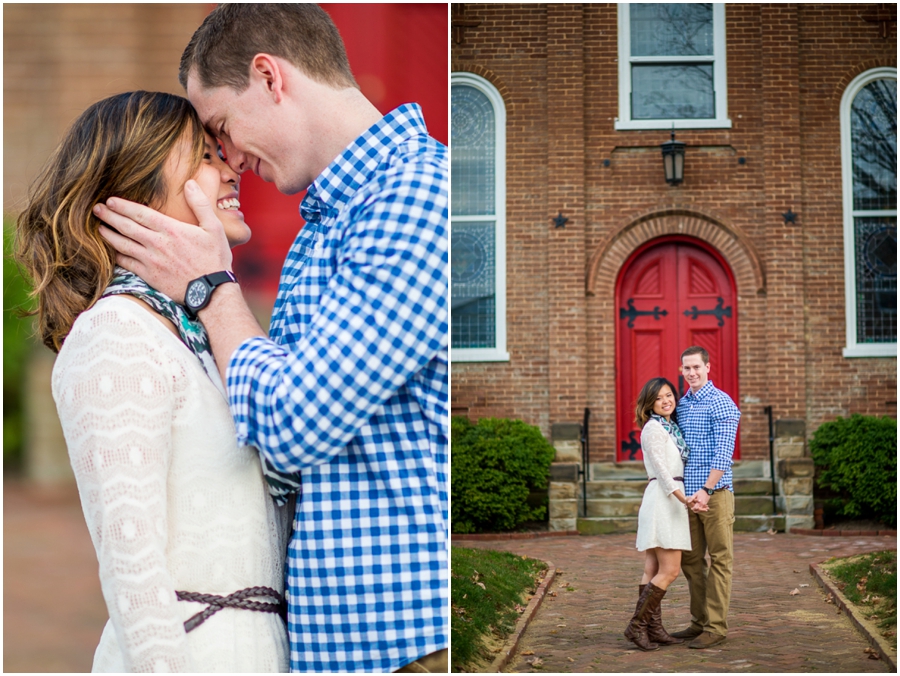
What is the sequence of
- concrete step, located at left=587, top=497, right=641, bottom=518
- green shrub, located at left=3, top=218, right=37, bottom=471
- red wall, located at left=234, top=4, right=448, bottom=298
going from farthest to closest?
green shrub, located at left=3, top=218, right=37, bottom=471 → concrete step, located at left=587, top=497, right=641, bottom=518 → red wall, located at left=234, top=4, right=448, bottom=298

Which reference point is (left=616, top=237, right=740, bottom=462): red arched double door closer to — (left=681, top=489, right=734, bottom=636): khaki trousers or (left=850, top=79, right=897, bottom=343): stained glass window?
(left=681, top=489, right=734, bottom=636): khaki trousers

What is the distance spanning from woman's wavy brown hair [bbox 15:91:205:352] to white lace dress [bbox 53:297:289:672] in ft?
0.40

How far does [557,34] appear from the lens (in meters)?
3.35

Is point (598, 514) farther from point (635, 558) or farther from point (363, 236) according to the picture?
point (363, 236)

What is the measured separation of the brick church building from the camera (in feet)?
10.5

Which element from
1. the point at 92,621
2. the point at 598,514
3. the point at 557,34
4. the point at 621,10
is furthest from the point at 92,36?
the point at 92,621

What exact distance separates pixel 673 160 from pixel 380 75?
4.17ft

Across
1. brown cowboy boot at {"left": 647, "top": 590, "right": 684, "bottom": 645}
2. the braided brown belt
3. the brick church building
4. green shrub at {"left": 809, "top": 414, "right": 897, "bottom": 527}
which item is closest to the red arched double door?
the brick church building

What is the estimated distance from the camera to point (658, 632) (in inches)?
116

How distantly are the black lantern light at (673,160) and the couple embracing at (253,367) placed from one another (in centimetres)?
208

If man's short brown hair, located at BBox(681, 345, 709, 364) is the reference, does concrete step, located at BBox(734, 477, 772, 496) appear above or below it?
below

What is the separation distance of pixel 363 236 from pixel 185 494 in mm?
519

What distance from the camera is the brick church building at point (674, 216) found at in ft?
10.5

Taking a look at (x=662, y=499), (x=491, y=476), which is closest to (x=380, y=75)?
(x=491, y=476)
